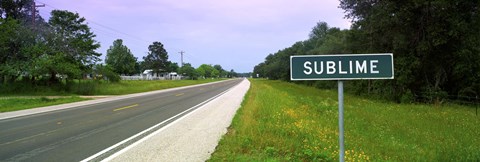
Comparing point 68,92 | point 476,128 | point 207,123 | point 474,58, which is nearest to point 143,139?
point 207,123

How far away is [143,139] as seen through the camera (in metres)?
8.87

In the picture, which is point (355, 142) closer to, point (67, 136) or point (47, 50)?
point (67, 136)

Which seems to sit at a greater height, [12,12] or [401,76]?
[12,12]

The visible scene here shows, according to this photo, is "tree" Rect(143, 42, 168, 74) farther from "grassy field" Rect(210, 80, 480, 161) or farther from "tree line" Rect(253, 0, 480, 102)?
"grassy field" Rect(210, 80, 480, 161)

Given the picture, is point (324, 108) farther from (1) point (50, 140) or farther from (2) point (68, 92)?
(2) point (68, 92)

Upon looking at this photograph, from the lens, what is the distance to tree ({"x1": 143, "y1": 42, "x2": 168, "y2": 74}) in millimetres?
135500

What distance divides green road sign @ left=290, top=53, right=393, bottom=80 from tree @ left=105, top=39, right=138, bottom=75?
101m

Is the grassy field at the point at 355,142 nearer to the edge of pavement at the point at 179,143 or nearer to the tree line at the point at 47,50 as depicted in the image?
the edge of pavement at the point at 179,143

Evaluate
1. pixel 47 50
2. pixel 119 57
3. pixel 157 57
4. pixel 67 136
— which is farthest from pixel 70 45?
pixel 157 57

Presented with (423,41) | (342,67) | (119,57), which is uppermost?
(119,57)

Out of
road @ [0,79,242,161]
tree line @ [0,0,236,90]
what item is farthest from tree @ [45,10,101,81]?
road @ [0,79,242,161]

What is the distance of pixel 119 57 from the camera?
101 m

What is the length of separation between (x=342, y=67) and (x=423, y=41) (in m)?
23.1

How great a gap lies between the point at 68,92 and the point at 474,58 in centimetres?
3342
